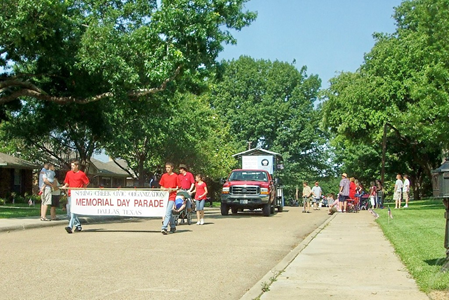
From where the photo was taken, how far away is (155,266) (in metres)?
9.79

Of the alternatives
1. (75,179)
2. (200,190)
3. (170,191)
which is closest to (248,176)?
(200,190)

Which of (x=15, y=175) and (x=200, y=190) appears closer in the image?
(x=200, y=190)

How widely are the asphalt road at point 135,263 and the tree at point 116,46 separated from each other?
22.9 feet

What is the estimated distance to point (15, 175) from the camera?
4678cm

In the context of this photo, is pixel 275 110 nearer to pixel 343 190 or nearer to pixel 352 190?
pixel 352 190

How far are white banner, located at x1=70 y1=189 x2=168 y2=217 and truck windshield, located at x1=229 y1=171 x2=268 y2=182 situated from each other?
35.6 feet

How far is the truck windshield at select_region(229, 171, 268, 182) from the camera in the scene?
90.6 ft

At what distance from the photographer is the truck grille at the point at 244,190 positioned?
2622cm

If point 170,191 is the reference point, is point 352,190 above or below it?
above

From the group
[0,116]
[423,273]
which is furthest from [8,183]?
[423,273]

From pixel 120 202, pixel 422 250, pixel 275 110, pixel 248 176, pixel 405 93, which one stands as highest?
pixel 275 110

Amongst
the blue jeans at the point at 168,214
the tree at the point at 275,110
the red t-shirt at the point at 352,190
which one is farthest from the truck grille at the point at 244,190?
the tree at the point at 275,110

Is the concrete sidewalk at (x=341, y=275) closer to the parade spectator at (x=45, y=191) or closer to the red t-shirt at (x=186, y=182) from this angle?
the red t-shirt at (x=186, y=182)

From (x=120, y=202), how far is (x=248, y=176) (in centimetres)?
1123
